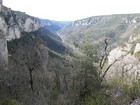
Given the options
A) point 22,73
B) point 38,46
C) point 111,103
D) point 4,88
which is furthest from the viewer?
point 38,46

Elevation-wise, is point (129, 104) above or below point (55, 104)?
above

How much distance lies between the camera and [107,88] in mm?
38750

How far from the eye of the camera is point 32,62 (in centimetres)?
4941

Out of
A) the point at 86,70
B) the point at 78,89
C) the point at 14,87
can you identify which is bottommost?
the point at 14,87

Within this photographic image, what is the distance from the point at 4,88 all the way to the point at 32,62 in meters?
8.31

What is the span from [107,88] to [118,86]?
3089 millimetres

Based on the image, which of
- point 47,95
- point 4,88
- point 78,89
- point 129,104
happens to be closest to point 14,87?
point 4,88

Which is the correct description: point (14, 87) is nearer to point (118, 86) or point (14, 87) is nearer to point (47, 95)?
point (47, 95)

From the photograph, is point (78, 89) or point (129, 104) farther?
point (78, 89)

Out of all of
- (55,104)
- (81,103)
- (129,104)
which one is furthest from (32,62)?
(129,104)

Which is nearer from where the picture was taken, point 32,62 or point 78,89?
point 78,89

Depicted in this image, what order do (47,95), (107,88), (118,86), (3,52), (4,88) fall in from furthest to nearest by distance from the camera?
(3,52)
(4,88)
(47,95)
(107,88)
(118,86)

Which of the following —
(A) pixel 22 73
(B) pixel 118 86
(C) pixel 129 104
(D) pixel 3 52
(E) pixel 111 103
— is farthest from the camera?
(D) pixel 3 52

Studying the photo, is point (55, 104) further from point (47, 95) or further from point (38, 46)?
point (38, 46)
